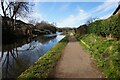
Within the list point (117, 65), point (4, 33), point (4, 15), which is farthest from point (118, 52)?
point (4, 15)

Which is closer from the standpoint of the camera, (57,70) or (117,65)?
(117,65)

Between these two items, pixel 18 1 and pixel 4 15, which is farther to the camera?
pixel 18 1

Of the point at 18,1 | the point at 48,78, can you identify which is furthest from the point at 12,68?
the point at 18,1

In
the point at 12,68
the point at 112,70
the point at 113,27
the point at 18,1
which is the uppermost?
the point at 18,1

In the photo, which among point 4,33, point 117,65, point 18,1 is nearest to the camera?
point 117,65

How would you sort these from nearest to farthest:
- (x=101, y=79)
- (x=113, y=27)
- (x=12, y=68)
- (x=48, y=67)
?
(x=101, y=79), (x=48, y=67), (x=12, y=68), (x=113, y=27)

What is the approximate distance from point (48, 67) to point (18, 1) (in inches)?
1072

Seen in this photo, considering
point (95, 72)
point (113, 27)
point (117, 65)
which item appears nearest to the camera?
point (117, 65)

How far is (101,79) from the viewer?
740 centimetres

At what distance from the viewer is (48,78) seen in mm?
7656

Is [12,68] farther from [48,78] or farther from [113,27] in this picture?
[113,27]

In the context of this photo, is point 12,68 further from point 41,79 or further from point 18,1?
point 18,1

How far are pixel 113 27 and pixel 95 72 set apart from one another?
7.39 metres

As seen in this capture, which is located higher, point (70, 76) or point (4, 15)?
point (4, 15)
